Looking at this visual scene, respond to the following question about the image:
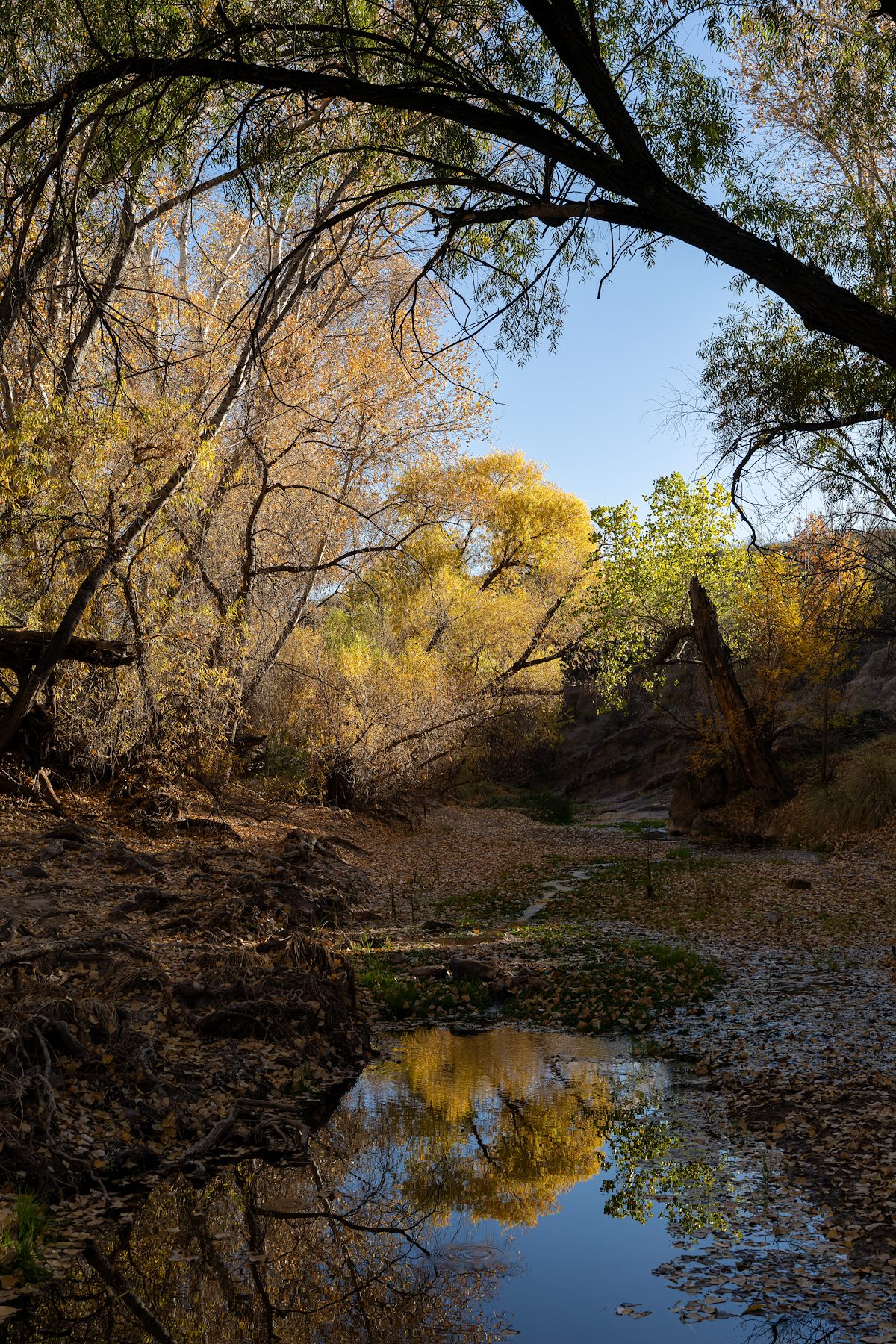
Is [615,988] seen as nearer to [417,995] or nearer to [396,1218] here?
[417,995]

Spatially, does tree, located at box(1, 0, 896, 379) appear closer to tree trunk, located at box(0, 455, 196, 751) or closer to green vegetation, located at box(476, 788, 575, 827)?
tree trunk, located at box(0, 455, 196, 751)

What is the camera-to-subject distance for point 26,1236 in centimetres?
356

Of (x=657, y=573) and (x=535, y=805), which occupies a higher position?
(x=657, y=573)

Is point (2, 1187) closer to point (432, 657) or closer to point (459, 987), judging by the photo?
point (459, 987)

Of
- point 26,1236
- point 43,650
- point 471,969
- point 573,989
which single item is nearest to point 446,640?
point 43,650

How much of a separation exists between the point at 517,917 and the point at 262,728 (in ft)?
28.0

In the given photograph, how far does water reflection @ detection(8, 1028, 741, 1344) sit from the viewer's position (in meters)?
3.35

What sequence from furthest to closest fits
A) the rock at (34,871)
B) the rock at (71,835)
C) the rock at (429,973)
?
the rock at (71,835) → the rock at (34,871) → the rock at (429,973)

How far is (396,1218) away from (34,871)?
635 centimetres

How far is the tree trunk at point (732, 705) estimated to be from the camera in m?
18.8

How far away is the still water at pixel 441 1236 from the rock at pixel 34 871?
499cm

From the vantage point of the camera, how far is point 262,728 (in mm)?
18484

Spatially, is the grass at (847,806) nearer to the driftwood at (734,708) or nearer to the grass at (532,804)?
the driftwood at (734,708)

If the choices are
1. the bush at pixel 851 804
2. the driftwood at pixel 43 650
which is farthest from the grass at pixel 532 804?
the driftwood at pixel 43 650
